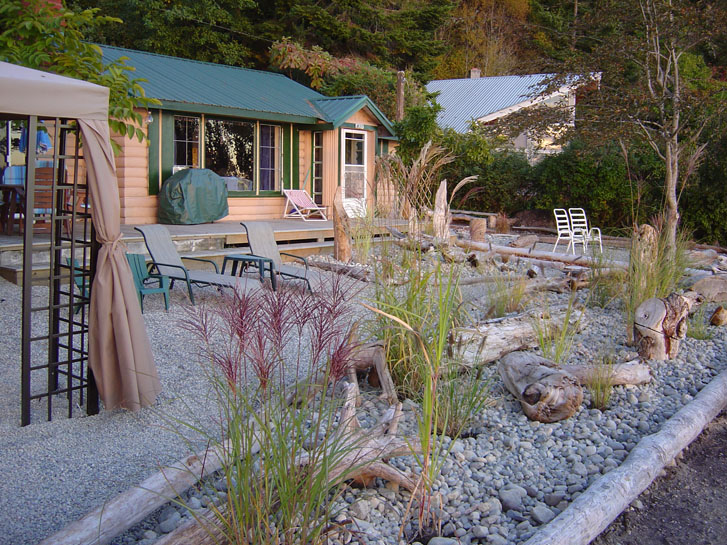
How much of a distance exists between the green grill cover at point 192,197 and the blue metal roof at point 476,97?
1157 cm

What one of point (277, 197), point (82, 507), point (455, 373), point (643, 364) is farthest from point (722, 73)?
point (82, 507)

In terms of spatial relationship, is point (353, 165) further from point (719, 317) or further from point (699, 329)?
point (699, 329)

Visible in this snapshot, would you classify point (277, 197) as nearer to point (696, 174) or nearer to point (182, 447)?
point (696, 174)

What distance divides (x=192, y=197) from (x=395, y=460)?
8.05m

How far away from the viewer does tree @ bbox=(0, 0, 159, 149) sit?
18.0 feet

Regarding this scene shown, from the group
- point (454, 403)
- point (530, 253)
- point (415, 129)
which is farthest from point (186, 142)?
point (454, 403)

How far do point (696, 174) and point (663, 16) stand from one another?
415 cm

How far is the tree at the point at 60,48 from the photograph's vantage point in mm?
5496

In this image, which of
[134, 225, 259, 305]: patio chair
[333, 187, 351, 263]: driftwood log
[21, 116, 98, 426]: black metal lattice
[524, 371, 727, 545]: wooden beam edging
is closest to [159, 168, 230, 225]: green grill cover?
[333, 187, 351, 263]: driftwood log

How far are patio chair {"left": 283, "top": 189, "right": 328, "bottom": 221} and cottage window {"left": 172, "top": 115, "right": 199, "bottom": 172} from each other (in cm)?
187

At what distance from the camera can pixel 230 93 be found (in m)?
11.8

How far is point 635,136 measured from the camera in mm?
10352

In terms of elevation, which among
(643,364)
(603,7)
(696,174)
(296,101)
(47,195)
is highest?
(603,7)

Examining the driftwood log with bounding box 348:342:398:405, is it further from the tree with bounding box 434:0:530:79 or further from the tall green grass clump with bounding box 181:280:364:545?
the tree with bounding box 434:0:530:79
